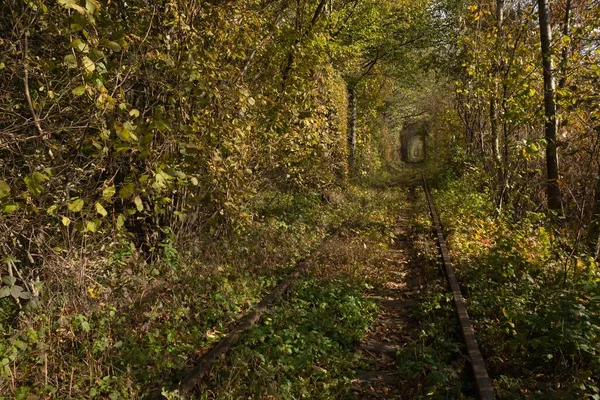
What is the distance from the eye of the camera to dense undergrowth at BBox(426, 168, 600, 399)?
14.5 feet

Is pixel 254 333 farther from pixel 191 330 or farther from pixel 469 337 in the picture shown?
pixel 469 337

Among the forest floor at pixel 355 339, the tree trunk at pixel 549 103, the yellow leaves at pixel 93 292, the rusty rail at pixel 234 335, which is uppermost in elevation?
Answer: the tree trunk at pixel 549 103

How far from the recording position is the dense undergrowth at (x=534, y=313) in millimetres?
4422

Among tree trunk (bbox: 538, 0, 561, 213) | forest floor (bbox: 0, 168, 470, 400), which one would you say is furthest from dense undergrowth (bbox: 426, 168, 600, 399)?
tree trunk (bbox: 538, 0, 561, 213)

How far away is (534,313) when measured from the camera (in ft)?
17.6

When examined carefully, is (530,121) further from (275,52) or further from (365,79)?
(365,79)

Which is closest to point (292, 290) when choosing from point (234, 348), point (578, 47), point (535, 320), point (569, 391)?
point (234, 348)

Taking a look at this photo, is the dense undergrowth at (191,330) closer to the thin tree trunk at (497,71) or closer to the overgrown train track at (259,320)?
the overgrown train track at (259,320)

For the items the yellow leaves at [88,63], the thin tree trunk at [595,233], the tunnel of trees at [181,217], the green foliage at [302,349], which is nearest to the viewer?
the yellow leaves at [88,63]

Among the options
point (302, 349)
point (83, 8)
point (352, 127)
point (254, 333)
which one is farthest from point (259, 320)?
point (352, 127)

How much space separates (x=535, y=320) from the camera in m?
5.14

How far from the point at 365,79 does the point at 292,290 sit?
17184mm

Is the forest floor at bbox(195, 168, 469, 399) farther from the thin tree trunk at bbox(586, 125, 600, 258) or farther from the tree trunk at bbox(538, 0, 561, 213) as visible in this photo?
the tree trunk at bbox(538, 0, 561, 213)

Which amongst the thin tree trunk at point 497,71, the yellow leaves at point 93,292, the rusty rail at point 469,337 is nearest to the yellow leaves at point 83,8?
the yellow leaves at point 93,292
